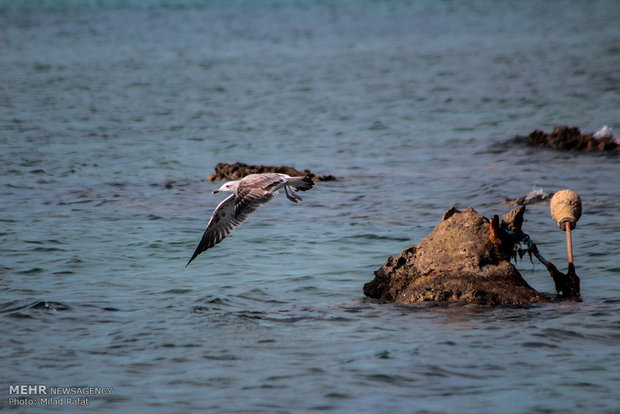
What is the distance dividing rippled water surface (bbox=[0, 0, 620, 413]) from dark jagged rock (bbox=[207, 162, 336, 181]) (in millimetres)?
400

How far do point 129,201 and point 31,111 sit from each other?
1273cm

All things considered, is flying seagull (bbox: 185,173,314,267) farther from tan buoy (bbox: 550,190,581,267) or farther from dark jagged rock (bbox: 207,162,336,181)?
dark jagged rock (bbox: 207,162,336,181)

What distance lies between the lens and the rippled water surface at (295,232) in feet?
25.5

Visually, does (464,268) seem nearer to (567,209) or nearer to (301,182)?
(567,209)

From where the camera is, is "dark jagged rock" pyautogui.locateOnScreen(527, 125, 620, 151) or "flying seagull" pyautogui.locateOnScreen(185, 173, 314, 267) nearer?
"flying seagull" pyautogui.locateOnScreen(185, 173, 314, 267)

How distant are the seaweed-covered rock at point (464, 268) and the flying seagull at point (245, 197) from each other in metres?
1.70

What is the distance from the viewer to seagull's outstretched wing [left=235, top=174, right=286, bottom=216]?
10273 millimetres

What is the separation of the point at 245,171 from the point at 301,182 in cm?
580

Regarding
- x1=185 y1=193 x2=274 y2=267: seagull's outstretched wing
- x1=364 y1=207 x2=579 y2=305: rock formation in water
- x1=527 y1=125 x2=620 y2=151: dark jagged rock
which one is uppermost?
x1=527 y1=125 x2=620 y2=151: dark jagged rock

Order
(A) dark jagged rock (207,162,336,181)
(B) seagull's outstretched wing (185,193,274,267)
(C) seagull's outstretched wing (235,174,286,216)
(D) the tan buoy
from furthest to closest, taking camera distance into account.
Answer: (A) dark jagged rock (207,162,336,181), (B) seagull's outstretched wing (185,193,274,267), (C) seagull's outstretched wing (235,174,286,216), (D) the tan buoy

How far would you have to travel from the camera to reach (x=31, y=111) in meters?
27.0

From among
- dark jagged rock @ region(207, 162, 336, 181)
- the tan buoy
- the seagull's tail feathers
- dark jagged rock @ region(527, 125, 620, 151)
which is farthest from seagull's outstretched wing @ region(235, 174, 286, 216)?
dark jagged rock @ region(527, 125, 620, 151)

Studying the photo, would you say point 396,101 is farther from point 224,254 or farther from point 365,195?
Result: point 224,254

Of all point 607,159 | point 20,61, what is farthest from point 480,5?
point 607,159
